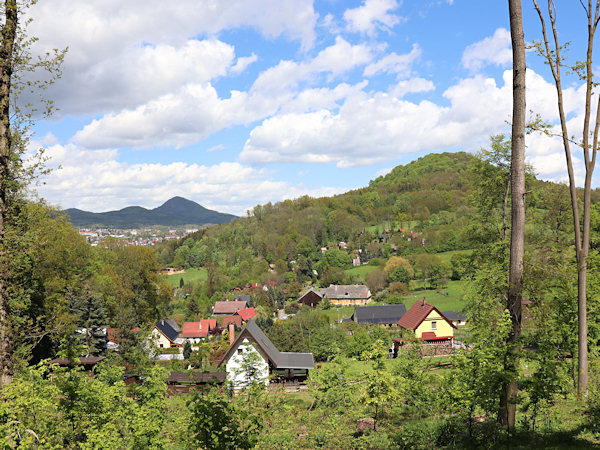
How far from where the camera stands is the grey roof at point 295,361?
80.0 ft

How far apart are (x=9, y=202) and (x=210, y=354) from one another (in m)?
27.8

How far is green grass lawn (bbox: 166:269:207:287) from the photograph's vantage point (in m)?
91.6

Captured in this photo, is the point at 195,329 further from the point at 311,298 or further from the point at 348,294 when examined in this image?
the point at 348,294

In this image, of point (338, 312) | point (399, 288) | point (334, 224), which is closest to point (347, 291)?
point (399, 288)

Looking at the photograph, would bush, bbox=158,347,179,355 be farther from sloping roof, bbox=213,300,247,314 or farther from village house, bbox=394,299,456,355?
village house, bbox=394,299,456,355

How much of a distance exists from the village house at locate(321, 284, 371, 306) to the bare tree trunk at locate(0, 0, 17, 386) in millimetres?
66399

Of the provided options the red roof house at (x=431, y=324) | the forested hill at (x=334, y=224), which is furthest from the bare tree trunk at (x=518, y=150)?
the forested hill at (x=334, y=224)

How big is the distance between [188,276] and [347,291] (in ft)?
144

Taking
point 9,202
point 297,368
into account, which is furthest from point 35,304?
point 9,202

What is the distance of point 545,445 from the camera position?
7.19 m

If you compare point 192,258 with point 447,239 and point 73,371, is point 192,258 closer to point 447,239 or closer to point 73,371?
point 447,239

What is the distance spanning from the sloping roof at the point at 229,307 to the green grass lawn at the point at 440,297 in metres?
28.4

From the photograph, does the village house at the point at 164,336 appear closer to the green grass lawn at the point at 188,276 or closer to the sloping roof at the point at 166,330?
the sloping roof at the point at 166,330

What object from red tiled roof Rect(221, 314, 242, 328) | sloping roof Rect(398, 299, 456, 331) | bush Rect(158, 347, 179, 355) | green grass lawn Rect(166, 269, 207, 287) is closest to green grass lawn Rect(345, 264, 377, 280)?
red tiled roof Rect(221, 314, 242, 328)
